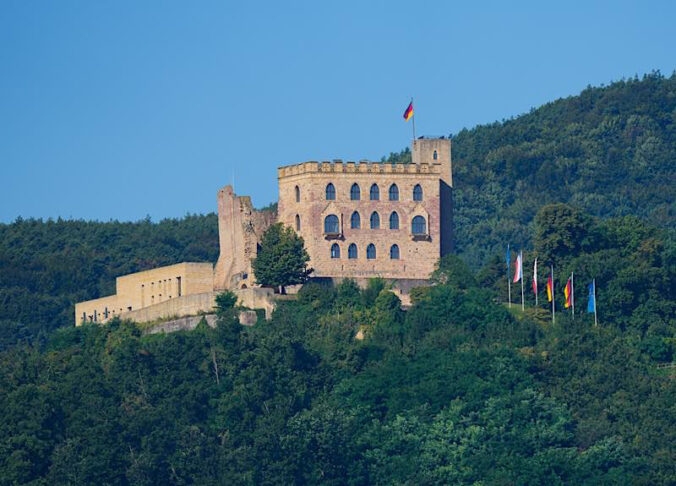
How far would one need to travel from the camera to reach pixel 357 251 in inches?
3132

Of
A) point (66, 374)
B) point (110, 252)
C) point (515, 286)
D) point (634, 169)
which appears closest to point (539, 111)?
point (634, 169)

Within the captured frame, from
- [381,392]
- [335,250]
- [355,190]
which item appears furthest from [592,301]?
[355,190]

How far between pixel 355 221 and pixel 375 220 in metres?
0.74

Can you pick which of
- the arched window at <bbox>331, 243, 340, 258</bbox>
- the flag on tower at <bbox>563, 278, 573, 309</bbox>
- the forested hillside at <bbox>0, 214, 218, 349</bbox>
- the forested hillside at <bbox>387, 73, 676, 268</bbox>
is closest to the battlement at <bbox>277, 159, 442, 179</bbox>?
the arched window at <bbox>331, 243, 340, 258</bbox>

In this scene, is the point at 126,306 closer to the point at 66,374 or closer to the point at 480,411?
the point at 66,374

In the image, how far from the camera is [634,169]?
135375 millimetres

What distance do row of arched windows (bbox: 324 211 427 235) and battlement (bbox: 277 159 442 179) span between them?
5.38ft

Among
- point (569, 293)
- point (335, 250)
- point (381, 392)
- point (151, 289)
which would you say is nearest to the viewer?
point (381, 392)

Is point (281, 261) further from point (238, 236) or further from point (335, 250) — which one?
point (238, 236)

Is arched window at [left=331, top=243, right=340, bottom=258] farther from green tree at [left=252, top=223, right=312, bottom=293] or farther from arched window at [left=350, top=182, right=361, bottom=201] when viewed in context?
arched window at [left=350, top=182, right=361, bottom=201]

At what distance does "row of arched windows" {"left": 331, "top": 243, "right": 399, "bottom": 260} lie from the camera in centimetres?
7950

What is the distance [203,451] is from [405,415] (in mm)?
7096

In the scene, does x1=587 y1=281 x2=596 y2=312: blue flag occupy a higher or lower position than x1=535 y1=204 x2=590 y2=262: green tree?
lower

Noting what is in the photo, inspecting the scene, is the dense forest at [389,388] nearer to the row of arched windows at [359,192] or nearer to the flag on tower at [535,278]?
the flag on tower at [535,278]
